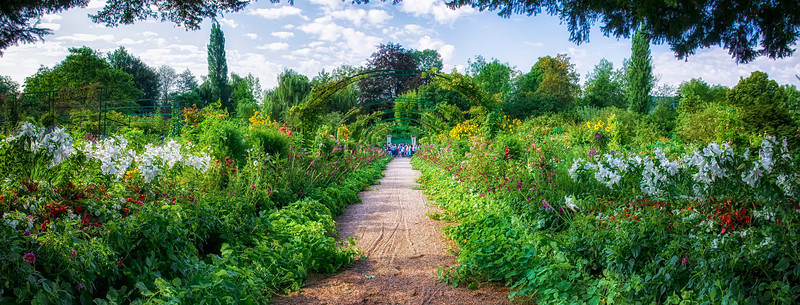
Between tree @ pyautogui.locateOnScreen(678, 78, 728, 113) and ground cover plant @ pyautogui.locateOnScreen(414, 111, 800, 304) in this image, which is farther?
tree @ pyautogui.locateOnScreen(678, 78, 728, 113)

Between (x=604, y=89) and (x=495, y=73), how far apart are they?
10786 millimetres

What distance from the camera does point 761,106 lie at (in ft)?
50.1

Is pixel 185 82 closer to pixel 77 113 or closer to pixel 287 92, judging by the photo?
pixel 287 92

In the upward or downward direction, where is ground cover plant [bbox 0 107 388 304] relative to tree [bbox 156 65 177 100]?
downward

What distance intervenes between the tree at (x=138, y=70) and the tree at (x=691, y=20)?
43.6 metres

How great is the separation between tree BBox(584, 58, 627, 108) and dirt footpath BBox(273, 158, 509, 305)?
40.0 m

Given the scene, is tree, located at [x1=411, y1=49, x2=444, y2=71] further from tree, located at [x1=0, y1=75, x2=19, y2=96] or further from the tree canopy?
the tree canopy

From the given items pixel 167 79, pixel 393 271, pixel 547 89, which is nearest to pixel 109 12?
pixel 393 271

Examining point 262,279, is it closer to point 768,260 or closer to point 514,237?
point 514,237

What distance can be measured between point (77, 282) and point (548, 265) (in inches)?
109

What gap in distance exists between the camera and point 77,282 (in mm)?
2012

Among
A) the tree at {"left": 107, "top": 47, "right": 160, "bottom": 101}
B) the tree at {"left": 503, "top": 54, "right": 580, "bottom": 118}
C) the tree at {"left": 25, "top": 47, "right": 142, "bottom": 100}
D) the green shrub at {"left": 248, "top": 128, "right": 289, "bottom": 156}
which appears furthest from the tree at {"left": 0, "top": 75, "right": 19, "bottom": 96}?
the tree at {"left": 503, "top": 54, "right": 580, "bottom": 118}

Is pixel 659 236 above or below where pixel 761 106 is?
below

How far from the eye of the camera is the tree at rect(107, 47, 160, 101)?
41281mm
